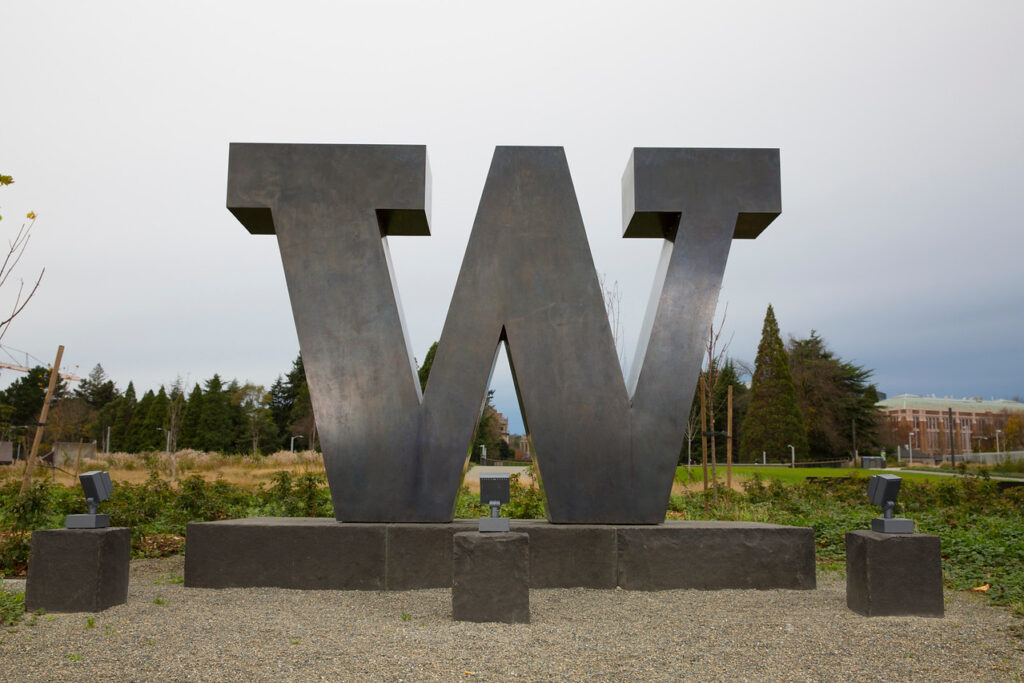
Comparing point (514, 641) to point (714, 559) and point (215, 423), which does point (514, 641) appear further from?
point (215, 423)

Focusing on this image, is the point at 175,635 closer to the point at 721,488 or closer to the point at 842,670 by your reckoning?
the point at 842,670

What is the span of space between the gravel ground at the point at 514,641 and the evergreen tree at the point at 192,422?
4200cm

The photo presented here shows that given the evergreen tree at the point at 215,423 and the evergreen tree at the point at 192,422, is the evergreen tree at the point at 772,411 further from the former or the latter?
the evergreen tree at the point at 192,422

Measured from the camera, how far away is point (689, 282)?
7.69 metres

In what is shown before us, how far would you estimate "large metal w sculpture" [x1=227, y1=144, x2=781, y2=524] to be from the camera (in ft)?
24.4

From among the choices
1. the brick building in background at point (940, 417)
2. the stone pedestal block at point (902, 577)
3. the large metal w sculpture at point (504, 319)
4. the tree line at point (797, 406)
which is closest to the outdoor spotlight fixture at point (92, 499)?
the large metal w sculpture at point (504, 319)

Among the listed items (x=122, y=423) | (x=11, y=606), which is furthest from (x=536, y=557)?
(x=122, y=423)

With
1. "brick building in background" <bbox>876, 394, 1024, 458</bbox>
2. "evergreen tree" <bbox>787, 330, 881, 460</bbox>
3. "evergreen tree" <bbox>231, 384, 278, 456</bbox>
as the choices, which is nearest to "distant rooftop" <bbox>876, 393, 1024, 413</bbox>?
"brick building in background" <bbox>876, 394, 1024, 458</bbox>

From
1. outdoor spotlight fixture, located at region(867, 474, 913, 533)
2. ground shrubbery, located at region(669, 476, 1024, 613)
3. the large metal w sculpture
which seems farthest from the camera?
ground shrubbery, located at region(669, 476, 1024, 613)

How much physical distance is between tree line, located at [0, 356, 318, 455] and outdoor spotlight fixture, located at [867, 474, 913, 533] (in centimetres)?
3757

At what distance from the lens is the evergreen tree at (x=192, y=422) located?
45.1 meters

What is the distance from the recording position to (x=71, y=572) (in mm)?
5957

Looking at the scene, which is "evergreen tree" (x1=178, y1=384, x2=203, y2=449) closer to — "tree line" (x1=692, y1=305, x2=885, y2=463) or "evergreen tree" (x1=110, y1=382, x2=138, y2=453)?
"evergreen tree" (x1=110, y1=382, x2=138, y2=453)

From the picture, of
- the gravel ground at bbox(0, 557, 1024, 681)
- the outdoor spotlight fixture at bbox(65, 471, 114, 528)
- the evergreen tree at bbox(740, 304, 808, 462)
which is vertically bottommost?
the gravel ground at bbox(0, 557, 1024, 681)
